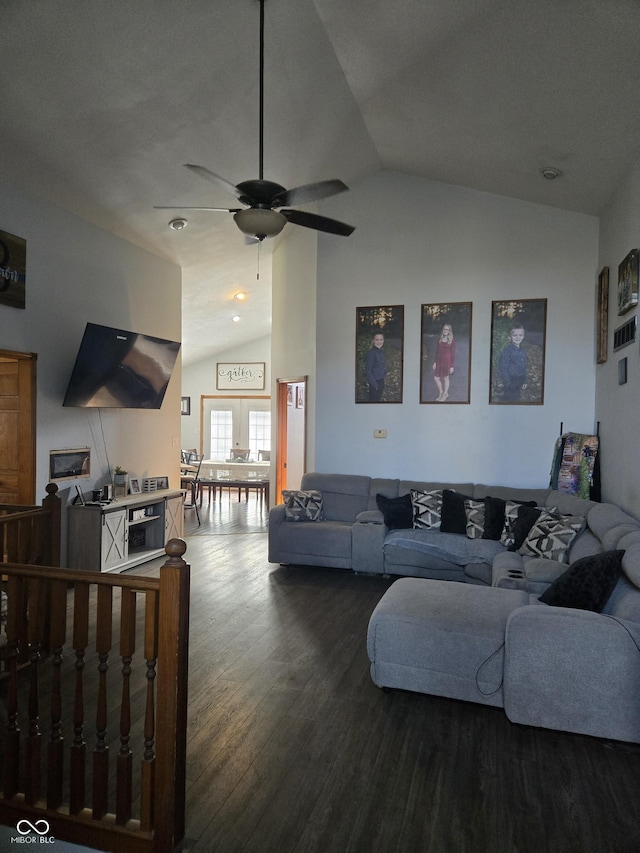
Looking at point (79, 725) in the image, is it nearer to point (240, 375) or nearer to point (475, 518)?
point (475, 518)

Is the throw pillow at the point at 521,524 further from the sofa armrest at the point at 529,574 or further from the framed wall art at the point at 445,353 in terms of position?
the framed wall art at the point at 445,353

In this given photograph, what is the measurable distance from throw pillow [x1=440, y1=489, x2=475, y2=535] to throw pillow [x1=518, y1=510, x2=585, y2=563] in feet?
2.44

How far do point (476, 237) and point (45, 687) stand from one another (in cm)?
553

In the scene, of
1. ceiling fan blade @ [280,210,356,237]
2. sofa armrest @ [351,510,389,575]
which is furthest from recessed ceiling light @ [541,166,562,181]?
sofa armrest @ [351,510,389,575]

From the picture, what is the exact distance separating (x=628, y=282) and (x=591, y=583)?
231 centimetres

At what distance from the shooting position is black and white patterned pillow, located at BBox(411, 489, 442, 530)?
17.7ft

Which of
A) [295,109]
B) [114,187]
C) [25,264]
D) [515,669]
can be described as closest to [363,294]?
[295,109]

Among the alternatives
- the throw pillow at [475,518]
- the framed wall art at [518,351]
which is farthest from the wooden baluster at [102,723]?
the framed wall art at [518,351]

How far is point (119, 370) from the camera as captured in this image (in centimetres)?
534

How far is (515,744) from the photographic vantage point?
2664mm

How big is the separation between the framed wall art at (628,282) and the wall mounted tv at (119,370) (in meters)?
4.13

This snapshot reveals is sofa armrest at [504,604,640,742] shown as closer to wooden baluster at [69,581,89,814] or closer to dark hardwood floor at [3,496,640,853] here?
dark hardwood floor at [3,496,640,853]

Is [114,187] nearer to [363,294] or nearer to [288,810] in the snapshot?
[363,294]

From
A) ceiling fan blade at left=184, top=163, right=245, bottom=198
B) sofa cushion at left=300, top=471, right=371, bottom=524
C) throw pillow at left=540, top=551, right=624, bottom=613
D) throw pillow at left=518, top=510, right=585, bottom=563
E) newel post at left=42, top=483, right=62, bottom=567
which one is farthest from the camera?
sofa cushion at left=300, top=471, right=371, bottom=524
